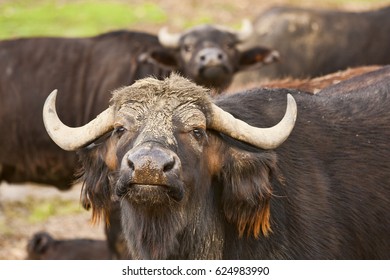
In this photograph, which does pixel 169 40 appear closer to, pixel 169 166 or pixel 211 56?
pixel 211 56

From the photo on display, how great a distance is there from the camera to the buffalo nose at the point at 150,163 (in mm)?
6570

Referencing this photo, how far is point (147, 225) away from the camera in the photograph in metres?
7.33

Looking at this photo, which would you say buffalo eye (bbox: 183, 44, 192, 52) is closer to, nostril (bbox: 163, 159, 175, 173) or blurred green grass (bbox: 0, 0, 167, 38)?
nostril (bbox: 163, 159, 175, 173)

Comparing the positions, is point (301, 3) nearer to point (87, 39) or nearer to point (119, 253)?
point (87, 39)

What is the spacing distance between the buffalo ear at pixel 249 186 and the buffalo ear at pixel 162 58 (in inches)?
249

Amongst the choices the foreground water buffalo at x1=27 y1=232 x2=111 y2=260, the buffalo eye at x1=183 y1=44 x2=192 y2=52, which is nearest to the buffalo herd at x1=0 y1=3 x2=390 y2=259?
the foreground water buffalo at x1=27 y1=232 x2=111 y2=260

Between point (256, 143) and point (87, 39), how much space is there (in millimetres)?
7416

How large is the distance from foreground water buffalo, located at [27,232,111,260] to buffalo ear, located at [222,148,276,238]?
5075mm

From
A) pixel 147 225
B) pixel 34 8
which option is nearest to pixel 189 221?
pixel 147 225

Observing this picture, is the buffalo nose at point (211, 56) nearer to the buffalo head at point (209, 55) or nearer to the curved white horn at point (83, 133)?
the buffalo head at point (209, 55)

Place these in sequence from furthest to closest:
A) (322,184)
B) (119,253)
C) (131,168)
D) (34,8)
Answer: (34,8)
(119,253)
(322,184)
(131,168)

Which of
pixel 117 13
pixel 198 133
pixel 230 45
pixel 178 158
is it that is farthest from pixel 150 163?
pixel 117 13

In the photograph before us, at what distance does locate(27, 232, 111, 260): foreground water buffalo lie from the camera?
12.2 meters
